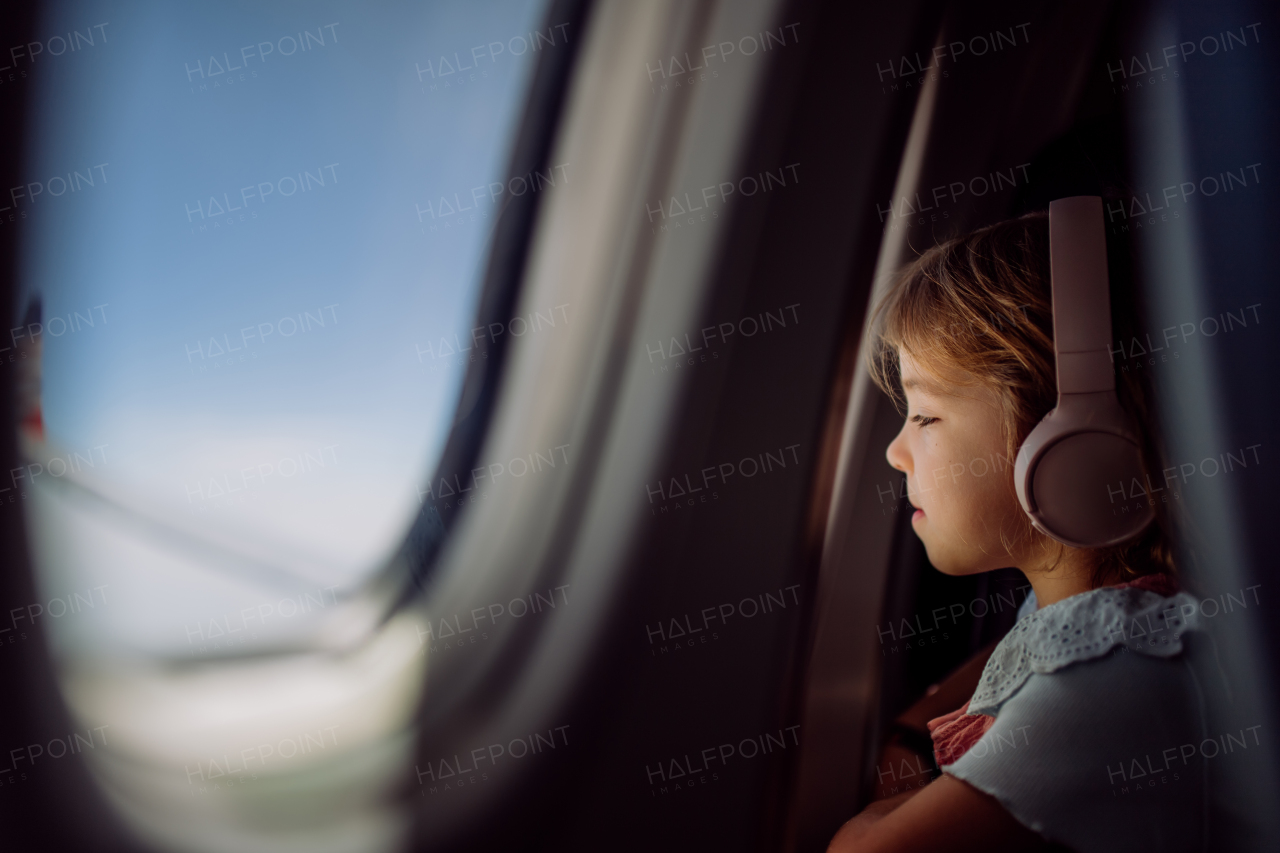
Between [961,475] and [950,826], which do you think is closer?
[950,826]

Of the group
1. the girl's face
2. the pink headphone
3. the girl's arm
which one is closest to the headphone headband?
the pink headphone

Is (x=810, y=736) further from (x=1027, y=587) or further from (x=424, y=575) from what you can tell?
(x=424, y=575)

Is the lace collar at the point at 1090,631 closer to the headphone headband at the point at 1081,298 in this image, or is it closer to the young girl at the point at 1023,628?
the young girl at the point at 1023,628

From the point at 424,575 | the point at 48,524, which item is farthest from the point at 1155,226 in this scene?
the point at 48,524

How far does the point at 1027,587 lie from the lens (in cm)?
83

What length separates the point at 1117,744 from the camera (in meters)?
0.53

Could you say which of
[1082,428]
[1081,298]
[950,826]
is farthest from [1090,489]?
[950,826]

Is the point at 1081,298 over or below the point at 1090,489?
over

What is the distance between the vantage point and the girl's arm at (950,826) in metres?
0.54

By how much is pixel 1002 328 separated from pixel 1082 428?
0.16 meters

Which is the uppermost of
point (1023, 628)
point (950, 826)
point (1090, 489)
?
point (1090, 489)

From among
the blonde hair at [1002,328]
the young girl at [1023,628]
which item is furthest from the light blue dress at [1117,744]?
the blonde hair at [1002,328]

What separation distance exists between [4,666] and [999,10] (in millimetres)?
1279

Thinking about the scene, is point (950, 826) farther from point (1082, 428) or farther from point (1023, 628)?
point (1082, 428)
